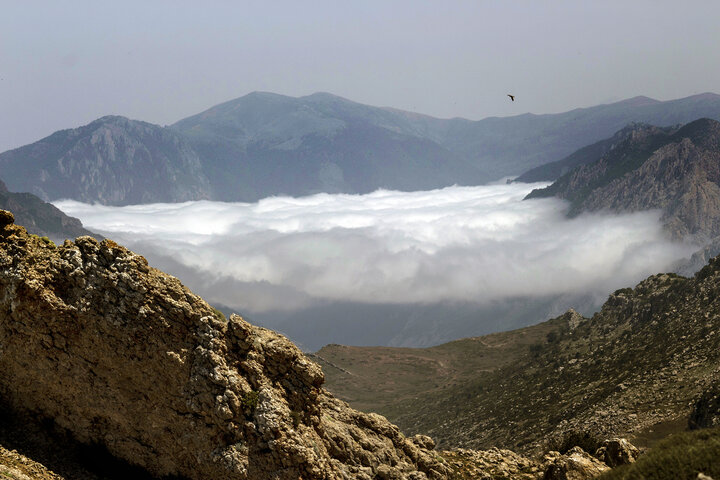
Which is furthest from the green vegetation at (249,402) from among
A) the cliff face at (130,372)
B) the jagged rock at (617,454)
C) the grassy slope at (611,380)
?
the grassy slope at (611,380)

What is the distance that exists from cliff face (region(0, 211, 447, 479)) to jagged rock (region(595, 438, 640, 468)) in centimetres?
1746

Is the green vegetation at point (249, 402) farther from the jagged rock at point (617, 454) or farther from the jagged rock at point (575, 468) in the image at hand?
the jagged rock at point (617, 454)

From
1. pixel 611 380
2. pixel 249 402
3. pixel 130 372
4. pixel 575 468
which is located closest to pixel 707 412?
pixel 575 468

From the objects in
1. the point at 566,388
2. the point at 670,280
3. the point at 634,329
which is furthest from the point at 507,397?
the point at 670,280

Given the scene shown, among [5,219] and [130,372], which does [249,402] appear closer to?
[130,372]

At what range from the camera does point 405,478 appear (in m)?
30.3

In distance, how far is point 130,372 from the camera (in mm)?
23844

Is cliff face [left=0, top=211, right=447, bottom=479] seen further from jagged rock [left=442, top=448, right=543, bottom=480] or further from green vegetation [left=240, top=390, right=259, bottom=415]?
jagged rock [left=442, top=448, right=543, bottom=480]

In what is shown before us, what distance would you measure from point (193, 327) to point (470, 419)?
291 feet

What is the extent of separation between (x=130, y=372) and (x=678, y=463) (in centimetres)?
2061

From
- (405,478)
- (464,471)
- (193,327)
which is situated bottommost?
(464,471)

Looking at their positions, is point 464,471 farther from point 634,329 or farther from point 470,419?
point 634,329

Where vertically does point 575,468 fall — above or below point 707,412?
above

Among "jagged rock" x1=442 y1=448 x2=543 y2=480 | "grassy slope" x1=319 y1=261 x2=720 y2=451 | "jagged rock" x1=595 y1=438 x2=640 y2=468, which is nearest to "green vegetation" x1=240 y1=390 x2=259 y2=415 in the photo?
"jagged rock" x1=442 y1=448 x2=543 y2=480
